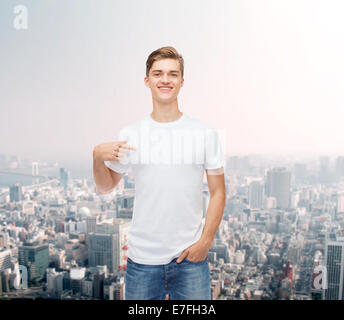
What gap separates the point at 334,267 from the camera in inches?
98.7

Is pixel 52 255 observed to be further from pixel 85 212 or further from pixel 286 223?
pixel 286 223

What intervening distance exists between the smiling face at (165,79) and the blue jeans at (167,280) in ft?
2.13

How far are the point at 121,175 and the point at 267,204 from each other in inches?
61.4

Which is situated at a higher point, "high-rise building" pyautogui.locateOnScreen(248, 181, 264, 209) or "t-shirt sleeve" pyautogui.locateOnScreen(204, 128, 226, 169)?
"t-shirt sleeve" pyautogui.locateOnScreen(204, 128, 226, 169)

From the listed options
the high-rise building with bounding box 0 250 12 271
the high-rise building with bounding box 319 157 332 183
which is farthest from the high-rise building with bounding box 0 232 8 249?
the high-rise building with bounding box 319 157 332 183

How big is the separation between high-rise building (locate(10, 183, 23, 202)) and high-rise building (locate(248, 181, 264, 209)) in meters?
1.78

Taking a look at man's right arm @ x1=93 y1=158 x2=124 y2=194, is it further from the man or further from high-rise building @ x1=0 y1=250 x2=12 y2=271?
high-rise building @ x1=0 y1=250 x2=12 y2=271

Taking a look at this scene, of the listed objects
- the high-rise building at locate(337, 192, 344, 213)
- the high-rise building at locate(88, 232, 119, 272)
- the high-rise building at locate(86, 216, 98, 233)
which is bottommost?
the high-rise building at locate(88, 232, 119, 272)

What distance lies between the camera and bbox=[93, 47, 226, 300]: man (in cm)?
136

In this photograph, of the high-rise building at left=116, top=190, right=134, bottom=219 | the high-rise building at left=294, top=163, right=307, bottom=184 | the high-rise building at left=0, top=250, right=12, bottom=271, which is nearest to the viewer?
the high-rise building at left=116, top=190, right=134, bottom=219

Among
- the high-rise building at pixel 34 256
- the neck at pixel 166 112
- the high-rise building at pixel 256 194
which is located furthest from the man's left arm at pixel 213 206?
the high-rise building at pixel 34 256

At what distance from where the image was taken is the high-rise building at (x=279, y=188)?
2688 mm

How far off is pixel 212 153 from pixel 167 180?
207 mm

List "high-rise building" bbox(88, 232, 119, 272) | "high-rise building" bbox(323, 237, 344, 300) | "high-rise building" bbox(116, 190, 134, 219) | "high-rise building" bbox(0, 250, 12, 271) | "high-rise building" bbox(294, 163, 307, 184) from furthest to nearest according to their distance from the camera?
"high-rise building" bbox(0, 250, 12, 271), "high-rise building" bbox(294, 163, 307, 184), "high-rise building" bbox(88, 232, 119, 272), "high-rise building" bbox(323, 237, 344, 300), "high-rise building" bbox(116, 190, 134, 219)
